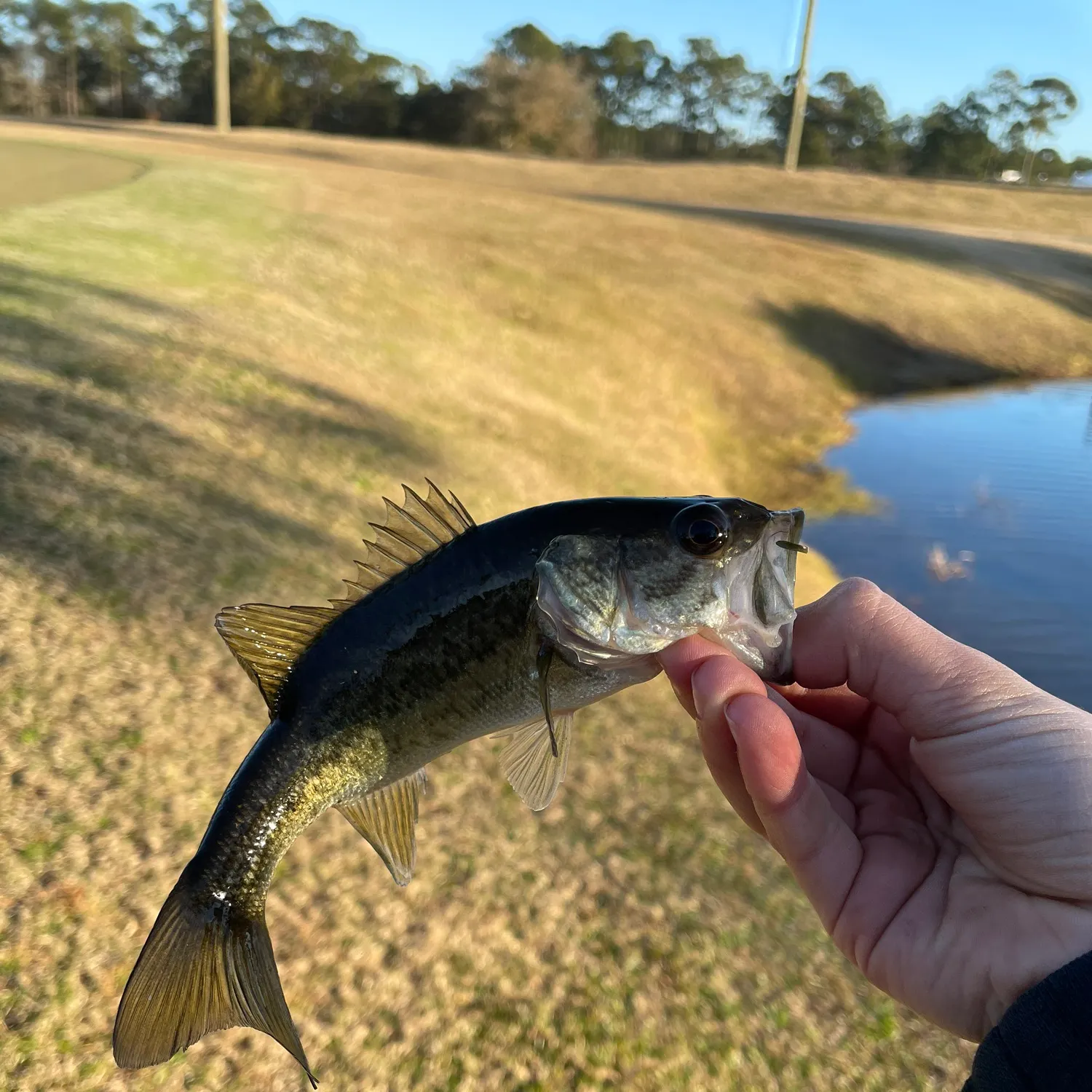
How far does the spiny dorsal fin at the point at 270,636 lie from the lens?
2.05 meters

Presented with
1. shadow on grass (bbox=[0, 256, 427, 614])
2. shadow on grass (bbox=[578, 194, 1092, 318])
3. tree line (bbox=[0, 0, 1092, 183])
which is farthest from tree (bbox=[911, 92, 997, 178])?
shadow on grass (bbox=[0, 256, 427, 614])

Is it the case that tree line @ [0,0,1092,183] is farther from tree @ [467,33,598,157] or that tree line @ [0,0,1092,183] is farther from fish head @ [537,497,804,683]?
fish head @ [537,497,804,683]

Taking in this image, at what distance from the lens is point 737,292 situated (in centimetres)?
2017

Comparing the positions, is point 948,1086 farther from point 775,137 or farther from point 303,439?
point 775,137

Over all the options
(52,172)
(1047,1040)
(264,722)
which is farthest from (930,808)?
(52,172)

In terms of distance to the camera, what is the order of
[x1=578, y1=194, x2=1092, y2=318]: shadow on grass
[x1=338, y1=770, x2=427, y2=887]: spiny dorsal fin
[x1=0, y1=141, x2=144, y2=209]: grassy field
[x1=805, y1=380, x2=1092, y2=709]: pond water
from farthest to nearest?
[x1=578, y1=194, x2=1092, y2=318]: shadow on grass < [x1=0, y1=141, x2=144, y2=209]: grassy field < [x1=805, y1=380, x2=1092, y2=709]: pond water < [x1=338, y1=770, x2=427, y2=887]: spiny dorsal fin

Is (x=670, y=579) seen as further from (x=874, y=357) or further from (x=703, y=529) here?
(x=874, y=357)

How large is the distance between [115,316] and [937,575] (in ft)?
30.9

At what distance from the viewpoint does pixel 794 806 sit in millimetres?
2141

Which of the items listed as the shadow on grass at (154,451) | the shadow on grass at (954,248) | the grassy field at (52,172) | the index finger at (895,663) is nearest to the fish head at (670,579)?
the index finger at (895,663)

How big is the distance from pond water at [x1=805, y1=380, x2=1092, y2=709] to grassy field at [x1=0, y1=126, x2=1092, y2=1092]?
1194 mm

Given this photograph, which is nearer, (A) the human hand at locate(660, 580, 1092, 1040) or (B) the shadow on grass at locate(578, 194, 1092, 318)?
(A) the human hand at locate(660, 580, 1092, 1040)

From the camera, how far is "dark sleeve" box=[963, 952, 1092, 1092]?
1637mm

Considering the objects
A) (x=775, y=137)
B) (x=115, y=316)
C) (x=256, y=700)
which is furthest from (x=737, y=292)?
(x=775, y=137)
